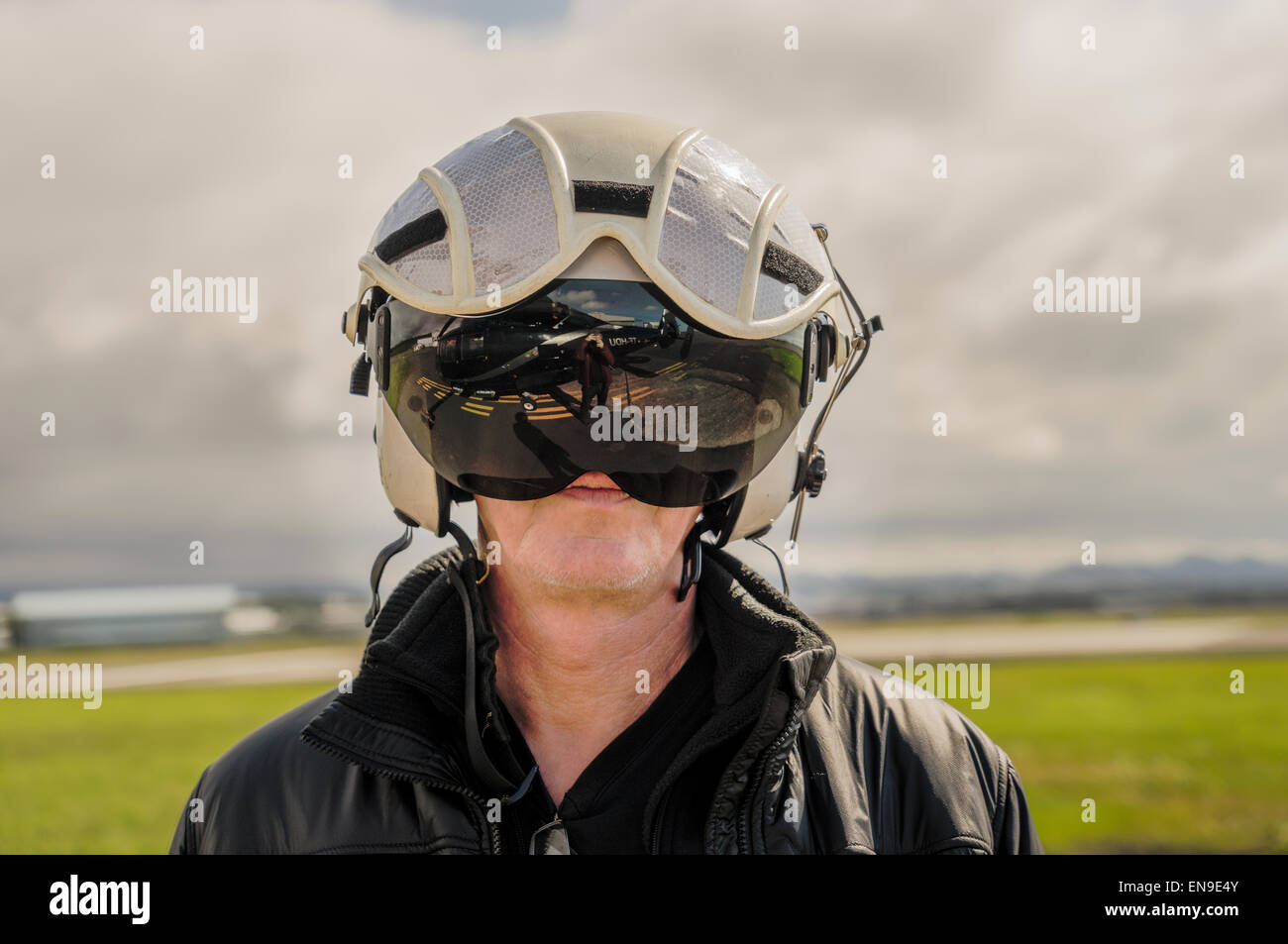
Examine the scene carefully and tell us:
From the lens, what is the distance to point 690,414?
2.23m

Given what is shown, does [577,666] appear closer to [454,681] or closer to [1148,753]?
[454,681]

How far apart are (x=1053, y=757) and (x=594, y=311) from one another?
22.7 m

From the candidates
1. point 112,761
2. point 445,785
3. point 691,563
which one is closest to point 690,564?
point 691,563

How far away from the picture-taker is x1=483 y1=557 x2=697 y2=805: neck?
2.26m

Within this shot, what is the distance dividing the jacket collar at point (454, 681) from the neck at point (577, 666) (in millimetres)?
88

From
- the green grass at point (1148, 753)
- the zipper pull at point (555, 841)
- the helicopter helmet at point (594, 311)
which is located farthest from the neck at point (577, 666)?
Answer: the green grass at point (1148, 753)

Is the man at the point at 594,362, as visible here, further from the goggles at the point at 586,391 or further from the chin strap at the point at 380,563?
the chin strap at the point at 380,563

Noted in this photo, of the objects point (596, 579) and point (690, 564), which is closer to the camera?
point (596, 579)

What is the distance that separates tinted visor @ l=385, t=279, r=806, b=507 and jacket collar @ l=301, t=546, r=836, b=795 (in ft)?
0.93

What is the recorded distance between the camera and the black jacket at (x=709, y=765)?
2.13 metres

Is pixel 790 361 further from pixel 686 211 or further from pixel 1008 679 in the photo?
pixel 1008 679

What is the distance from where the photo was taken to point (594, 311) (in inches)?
85.7

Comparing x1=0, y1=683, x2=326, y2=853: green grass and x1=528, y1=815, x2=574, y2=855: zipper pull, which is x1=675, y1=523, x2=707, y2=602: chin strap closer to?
x1=528, y1=815, x2=574, y2=855: zipper pull
